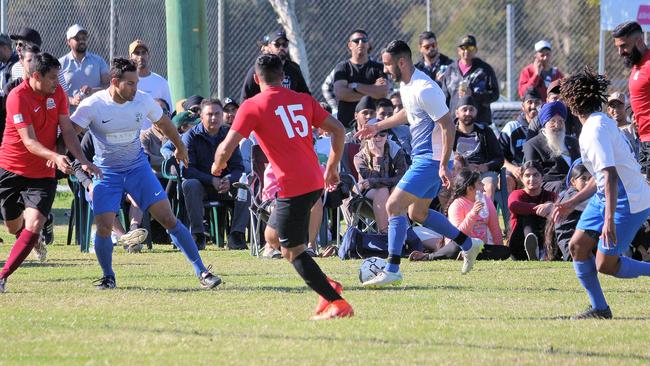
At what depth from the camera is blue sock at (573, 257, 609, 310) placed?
8.12 m

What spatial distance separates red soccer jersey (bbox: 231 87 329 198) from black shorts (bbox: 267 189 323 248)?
0.16ft

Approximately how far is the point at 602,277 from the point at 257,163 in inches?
176

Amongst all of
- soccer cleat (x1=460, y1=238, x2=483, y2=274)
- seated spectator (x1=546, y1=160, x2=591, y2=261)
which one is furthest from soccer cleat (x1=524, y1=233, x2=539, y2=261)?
soccer cleat (x1=460, y1=238, x2=483, y2=274)

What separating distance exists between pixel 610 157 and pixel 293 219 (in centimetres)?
211

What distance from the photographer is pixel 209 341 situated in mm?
7188

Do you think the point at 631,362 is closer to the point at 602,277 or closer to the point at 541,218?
the point at 602,277

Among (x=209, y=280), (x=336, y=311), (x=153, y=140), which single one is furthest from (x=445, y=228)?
(x=153, y=140)

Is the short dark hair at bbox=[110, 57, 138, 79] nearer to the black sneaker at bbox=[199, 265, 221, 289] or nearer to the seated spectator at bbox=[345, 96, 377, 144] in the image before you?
the black sneaker at bbox=[199, 265, 221, 289]

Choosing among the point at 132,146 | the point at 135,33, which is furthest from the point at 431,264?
the point at 135,33

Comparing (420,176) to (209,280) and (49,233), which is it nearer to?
(209,280)

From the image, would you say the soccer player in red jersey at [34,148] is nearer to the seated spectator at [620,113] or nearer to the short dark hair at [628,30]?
the short dark hair at [628,30]

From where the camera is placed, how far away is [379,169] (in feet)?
45.1

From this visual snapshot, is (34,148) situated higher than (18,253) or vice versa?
(34,148)

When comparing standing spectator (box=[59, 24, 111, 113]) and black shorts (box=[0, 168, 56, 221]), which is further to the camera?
standing spectator (box=[59, 24, 111, 113])
